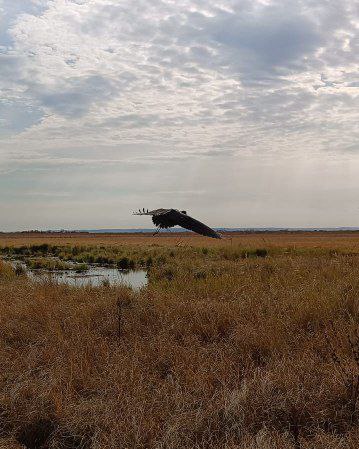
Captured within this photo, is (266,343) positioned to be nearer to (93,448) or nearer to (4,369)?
(93,448)

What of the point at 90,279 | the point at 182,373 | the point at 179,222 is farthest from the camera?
the point at 90,279

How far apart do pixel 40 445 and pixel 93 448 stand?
1.93 feet

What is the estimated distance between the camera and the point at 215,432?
3.68 meters

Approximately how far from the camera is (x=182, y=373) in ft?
15.9

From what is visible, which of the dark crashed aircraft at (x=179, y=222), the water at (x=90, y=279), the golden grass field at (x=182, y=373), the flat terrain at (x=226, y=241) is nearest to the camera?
the golden grass field at (x=182, y=373)

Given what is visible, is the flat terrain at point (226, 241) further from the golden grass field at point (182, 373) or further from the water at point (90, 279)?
the water at point (90, 279)

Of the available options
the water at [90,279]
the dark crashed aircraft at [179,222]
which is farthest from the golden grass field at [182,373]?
the water at [90,279]

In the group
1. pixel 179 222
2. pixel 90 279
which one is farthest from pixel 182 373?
pixel 90 279

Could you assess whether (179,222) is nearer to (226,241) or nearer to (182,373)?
(182,373)

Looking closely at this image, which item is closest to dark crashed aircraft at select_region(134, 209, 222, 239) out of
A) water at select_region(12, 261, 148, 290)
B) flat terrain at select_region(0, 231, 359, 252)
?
flat terrain at select_region(0, 231, 359, 252)

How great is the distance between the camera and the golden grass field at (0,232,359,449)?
12.0ft

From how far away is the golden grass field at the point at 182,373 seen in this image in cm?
366

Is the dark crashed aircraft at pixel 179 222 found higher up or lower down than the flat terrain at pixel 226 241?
higher up

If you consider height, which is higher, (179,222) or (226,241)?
(179,222)
